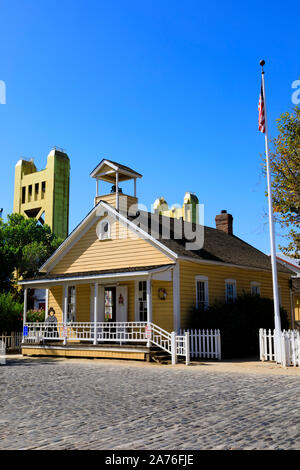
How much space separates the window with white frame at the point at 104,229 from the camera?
23.8 m

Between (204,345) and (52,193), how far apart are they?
50.3m

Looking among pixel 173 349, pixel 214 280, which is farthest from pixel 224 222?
pixel 173 349

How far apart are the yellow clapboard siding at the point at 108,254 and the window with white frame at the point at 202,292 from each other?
2.43 metres

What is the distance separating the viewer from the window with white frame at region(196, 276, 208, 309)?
881 inches

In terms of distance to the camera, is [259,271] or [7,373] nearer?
[7,373]

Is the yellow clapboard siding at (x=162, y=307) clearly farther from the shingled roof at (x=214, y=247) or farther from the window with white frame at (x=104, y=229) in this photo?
the window with white frame at (x=104, y=229)

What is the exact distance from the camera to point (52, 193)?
6588cm

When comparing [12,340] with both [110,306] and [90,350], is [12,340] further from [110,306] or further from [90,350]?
[90,350]

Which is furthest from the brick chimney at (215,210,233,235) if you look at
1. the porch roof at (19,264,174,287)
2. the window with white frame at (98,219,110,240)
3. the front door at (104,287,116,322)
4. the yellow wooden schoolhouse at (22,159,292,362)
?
the porch roof at (19,264,174,287)

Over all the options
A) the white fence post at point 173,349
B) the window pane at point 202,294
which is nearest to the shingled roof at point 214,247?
the window pane at point 202,294
